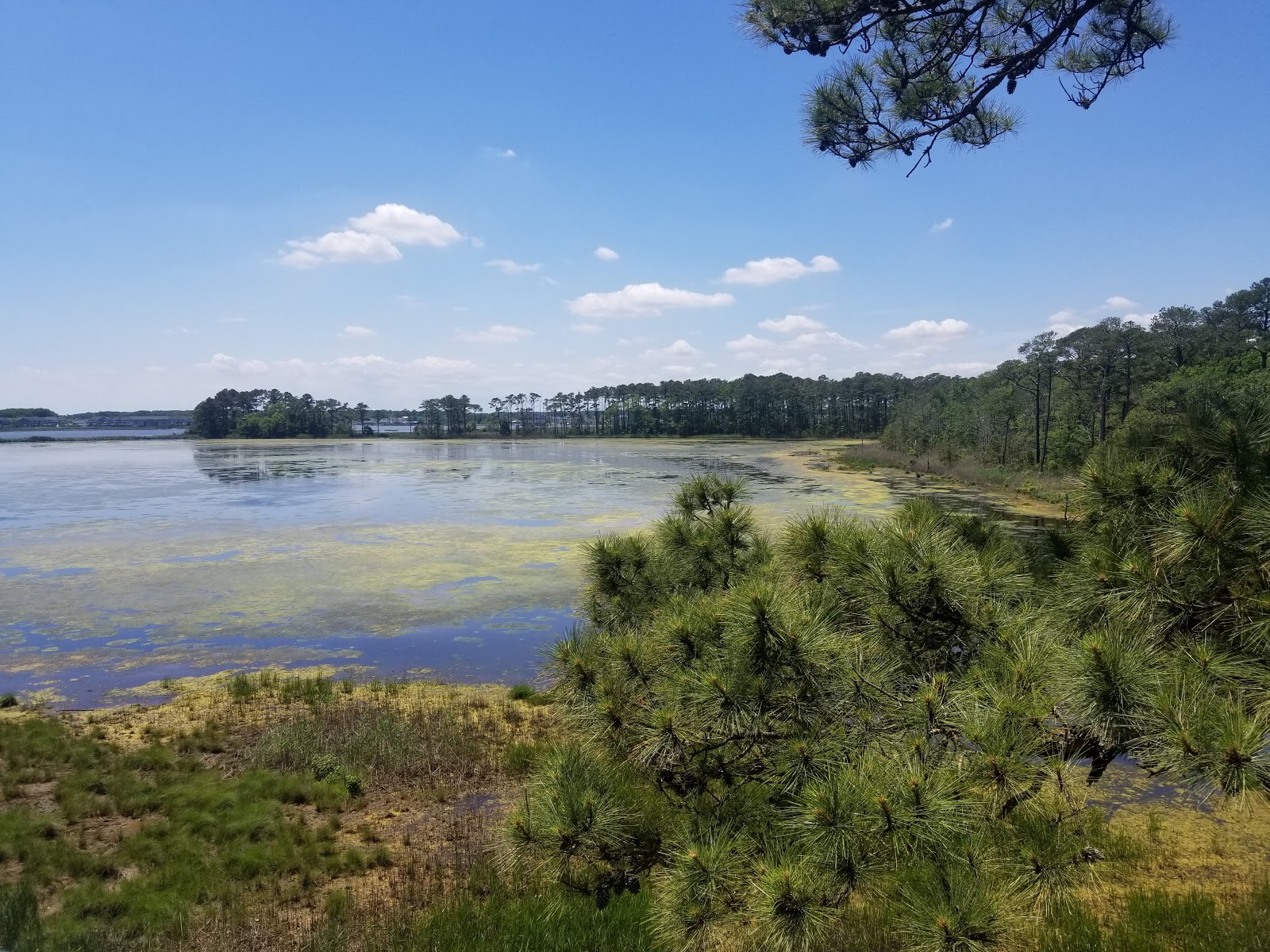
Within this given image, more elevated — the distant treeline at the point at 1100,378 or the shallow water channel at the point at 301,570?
the distant treeline at the point at 1100,378

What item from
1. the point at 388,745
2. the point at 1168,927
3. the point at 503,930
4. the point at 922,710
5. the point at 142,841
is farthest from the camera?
the point at 388,745

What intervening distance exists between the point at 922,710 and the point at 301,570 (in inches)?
690

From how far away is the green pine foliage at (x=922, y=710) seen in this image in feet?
6.79

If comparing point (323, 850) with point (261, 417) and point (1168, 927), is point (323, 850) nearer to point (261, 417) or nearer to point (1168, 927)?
point (1168, 927)

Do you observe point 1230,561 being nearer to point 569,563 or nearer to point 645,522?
point 569,563

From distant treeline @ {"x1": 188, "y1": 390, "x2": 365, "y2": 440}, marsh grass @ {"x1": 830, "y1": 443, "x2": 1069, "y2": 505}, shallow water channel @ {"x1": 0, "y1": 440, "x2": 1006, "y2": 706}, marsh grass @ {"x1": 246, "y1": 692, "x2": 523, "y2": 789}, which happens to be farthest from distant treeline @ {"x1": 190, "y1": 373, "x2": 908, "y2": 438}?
marsh grass @ {"x1": 246, "y1": 692, "x2": 523, "y2": 789}

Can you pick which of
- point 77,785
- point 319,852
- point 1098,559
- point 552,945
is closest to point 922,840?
point 1098,559

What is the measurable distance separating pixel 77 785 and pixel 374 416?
14261 cm

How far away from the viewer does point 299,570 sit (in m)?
17.3

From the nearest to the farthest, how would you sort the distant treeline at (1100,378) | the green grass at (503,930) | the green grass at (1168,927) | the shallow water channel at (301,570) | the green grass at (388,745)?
1. the green grass at (1168,927)
2. the green grass at (503,930)
3. the green grass at (388,745)
4. the shallow water channel at (301,570)
5. the distant treeline at (1100,378)

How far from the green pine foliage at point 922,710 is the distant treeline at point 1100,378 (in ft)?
97.1

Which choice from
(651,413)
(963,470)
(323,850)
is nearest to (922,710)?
(323,850)

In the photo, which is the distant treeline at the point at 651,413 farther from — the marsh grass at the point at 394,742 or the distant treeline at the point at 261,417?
the marsh grass at the point at 394,742

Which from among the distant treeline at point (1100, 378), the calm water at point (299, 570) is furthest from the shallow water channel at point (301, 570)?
the distant treeline at point (1100, 378)
